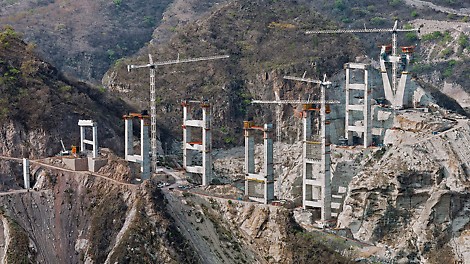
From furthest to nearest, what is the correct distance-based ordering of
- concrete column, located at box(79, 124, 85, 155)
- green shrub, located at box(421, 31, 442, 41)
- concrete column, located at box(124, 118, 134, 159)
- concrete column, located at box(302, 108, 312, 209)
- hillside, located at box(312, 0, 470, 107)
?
green shrub, located at box(421, 31, 442, 41) → hillside, located at box(312, 0, 470, 107) → concrete column, located at box(79, 124, 85, 155) → concrete column, located at box(124, 118, 134, 159) → concrete column, located at box(302, 108, 312, 209)

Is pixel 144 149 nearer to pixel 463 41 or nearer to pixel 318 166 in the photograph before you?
pixel 318 166

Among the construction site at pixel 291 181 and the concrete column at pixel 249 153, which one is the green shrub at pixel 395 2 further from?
the concrete column at pixel 249 153

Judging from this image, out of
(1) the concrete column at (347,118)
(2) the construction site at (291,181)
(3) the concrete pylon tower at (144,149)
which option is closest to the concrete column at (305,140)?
(2) the construction site at (291,181)

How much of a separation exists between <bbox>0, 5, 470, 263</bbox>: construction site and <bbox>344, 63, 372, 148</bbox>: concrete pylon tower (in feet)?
0.42

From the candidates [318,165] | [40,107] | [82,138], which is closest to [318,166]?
[318,165]

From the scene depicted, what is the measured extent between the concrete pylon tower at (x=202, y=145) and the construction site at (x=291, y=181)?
106mm

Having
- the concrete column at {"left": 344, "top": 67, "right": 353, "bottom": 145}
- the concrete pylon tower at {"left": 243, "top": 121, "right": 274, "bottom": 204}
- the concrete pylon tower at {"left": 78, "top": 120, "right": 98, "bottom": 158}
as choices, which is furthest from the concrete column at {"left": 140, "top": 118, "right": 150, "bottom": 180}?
the concrete column at {"left": 344, "top": 67, "right": 353, "bottom": 145}

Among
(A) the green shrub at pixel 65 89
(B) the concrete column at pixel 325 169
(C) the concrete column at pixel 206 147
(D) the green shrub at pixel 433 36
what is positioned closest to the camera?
(B) the concrete column at pixel 325 169

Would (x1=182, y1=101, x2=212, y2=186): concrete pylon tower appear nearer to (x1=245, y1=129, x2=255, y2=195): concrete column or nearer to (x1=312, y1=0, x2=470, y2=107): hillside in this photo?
(x1=245, y1=129, x2=255, y2=195): concrete column

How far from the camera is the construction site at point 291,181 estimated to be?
3499 inches

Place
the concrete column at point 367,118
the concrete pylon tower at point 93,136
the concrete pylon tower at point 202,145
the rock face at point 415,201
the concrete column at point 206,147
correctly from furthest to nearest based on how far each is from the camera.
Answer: the concrete column at point 367,118 → the concrete pylon tower at point 202,145 → the concrete column at point 206,147 → the concrete pylon tower at point 93,136 → the rock face at point 415,201

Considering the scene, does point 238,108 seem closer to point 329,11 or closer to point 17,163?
point 17,163

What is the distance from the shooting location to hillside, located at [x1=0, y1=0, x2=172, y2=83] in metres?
177

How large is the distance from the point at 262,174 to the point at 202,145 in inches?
302
